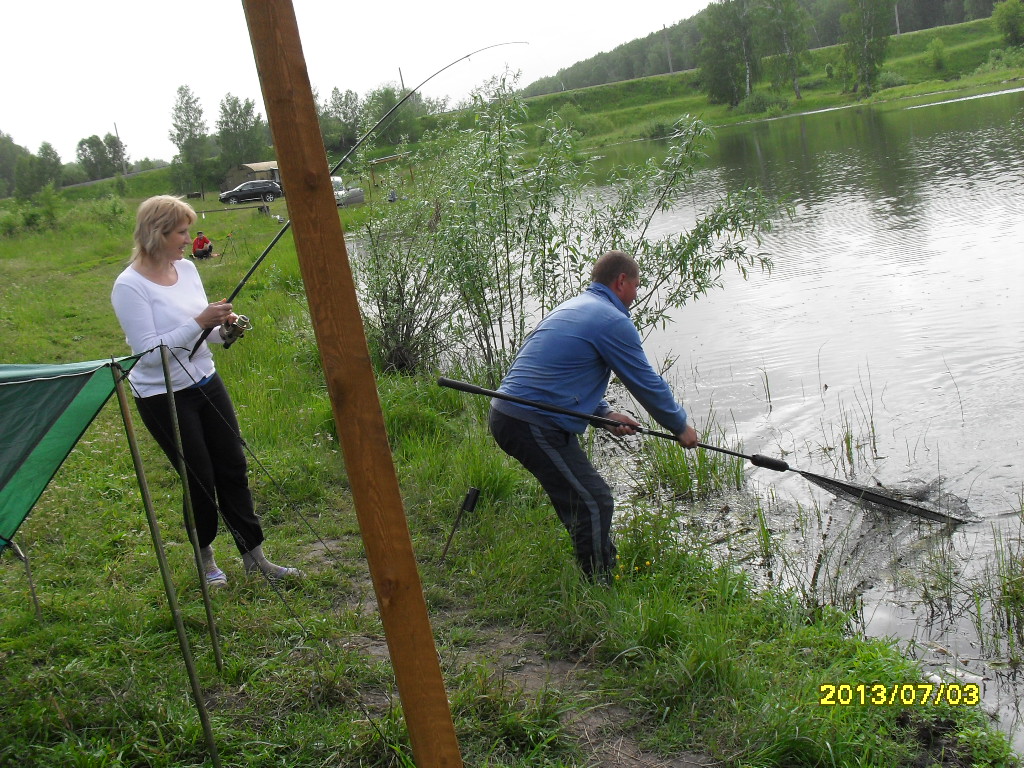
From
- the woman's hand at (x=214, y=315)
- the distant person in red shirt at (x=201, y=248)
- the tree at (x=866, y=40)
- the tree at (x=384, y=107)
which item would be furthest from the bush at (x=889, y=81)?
the woman's hand at (x=214, y=315)

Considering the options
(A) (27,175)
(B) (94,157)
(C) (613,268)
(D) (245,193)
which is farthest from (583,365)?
(B) (94,157)

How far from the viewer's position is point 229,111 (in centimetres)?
5606

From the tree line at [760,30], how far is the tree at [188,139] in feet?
78.8

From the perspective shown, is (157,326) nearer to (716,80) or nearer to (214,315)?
(214,315)

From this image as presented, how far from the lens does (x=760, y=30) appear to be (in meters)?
56.8

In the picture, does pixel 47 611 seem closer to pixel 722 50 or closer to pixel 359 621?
pixel 359 621

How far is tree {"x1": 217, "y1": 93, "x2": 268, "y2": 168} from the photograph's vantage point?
54.6 metres

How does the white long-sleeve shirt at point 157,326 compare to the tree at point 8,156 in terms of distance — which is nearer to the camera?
the white long-sleeve shirt at point 157,326

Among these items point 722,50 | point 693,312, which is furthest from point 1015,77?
point 693,312

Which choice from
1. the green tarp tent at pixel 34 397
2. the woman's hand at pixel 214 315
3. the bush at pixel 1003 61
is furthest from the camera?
the bush at pixel 1003 61

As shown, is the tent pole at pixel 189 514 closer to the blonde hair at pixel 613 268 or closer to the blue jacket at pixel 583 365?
the blue jacket at pixel 583 365

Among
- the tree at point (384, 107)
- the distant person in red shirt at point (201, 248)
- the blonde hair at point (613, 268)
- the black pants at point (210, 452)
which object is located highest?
the tree at point (384, 107)

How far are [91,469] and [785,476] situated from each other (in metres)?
4.85

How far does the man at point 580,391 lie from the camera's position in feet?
12.9
